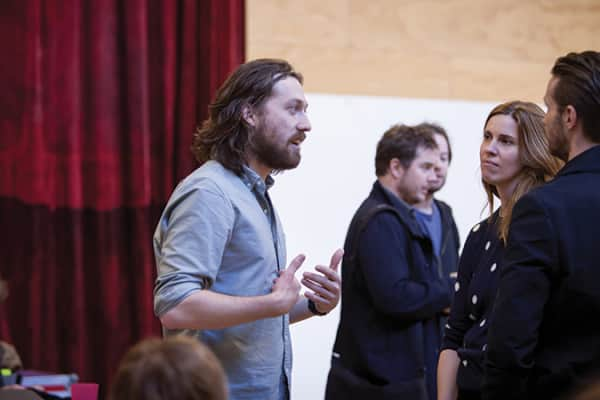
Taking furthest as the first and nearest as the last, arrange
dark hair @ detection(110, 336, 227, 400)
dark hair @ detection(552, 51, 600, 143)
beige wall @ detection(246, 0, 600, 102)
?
beige wall @ detection(246, 0, 600, 102) → dark hair @ detection(552, 51, 600, 143) → dark hair @ detection(110, 336, 227, 400)

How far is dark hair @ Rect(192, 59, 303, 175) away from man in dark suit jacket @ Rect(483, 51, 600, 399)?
77 cm

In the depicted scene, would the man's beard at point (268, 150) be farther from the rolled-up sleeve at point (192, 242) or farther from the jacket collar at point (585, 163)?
the jacket collar at point (585, 163)

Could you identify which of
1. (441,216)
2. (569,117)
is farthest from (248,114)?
(441,216)

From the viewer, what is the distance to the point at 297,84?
7.46 ft

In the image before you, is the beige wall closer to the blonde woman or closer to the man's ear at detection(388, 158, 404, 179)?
the man's ear at detection(388, 158, 404, 179)

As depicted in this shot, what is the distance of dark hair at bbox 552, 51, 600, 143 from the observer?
1.80m

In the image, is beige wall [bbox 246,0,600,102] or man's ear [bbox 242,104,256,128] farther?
beige wall [bbox 246,0,600,102]

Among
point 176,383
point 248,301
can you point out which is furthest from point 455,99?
point 176,383

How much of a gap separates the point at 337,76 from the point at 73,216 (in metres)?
1.44

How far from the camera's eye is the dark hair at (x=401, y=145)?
3379mm

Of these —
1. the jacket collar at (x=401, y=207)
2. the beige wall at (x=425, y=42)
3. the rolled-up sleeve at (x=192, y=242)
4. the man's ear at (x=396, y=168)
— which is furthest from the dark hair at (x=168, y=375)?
the beige wall at (x=425, y=42)

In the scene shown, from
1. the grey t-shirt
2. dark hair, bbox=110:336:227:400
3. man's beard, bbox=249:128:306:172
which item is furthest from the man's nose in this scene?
dark hair, bbox=110:336:227:400

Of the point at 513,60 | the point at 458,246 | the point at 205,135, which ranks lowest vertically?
the point at 458,246

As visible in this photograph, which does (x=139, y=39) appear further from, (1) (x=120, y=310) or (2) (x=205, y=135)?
(2) (x=205, y=135)
